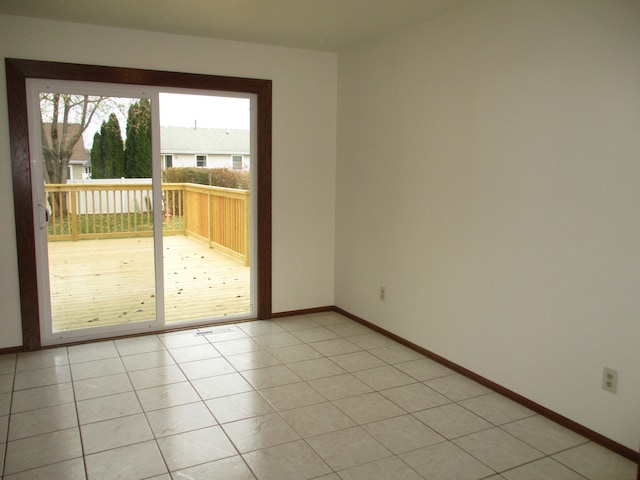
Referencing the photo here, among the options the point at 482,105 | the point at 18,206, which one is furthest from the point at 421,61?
the point at 18,206

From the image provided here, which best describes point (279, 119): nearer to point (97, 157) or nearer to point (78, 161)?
point (97, 157)

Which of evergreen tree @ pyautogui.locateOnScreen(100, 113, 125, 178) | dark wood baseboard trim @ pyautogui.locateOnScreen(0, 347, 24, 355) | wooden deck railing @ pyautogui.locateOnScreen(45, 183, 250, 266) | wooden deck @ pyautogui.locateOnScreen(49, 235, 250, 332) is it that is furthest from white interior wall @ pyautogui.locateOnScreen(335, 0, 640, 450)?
dark wood baseboard trim @ pyautogui.locateOnScreen(0, 347, 24, 355)

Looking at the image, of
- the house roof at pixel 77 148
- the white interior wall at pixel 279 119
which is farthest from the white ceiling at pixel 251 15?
the house roof at pixel 77 148

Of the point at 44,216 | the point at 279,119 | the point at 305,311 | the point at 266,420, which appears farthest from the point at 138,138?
the point at 266,420

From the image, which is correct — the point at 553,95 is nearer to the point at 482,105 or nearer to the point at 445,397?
the point at 482,105

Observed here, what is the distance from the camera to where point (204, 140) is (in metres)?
4.81

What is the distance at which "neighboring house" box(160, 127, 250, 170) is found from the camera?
4555 mm

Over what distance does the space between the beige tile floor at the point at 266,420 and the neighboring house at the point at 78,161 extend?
132cm

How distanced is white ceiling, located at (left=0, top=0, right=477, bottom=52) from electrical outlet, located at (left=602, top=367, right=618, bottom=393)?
2.26 meters

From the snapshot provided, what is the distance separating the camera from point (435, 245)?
141 inches

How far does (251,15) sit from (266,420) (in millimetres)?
2613

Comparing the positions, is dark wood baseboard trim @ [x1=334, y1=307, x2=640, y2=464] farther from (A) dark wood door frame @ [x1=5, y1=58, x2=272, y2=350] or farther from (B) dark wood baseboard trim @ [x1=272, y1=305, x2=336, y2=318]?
(A) dark wood door frame @ [x1=5, y1=58, x2=272, y2=350]

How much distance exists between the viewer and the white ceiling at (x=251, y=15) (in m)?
3.19

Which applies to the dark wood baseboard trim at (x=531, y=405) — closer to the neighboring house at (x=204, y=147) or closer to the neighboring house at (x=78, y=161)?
the neighboring house at (x=204, y=147)
